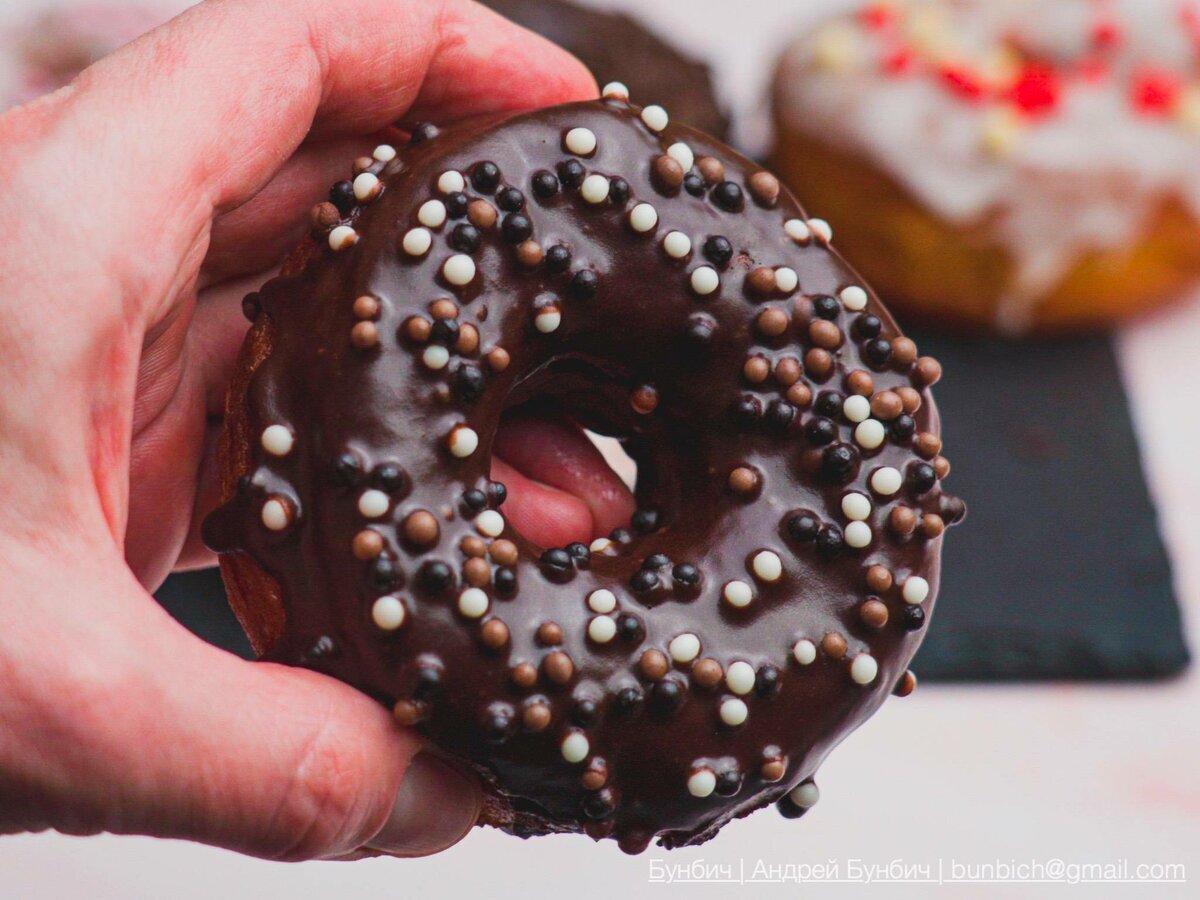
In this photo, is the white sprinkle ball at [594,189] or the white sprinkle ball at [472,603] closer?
the white sprinkle ball at [472,603]

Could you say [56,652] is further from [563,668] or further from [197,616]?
[197,616]

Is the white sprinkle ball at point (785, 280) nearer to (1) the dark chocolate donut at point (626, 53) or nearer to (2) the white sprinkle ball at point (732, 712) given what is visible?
(2) the white sprinkle ball at point (732, 712)

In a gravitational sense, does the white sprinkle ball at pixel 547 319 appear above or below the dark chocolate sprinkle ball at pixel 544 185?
below

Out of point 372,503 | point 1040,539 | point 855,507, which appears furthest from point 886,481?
point 1040,539

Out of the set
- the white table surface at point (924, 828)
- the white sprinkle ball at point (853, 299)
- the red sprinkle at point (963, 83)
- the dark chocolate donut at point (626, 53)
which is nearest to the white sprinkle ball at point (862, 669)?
the white sprinkle ball at point (853, 299)

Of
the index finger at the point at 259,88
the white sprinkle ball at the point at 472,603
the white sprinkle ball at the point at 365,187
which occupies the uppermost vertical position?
the index finger at the point at 259,88

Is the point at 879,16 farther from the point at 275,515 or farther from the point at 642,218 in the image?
the point at 275,515

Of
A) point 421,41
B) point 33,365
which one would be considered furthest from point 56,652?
point 421,41

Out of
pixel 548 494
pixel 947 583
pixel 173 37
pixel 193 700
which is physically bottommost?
pixel 947 583
